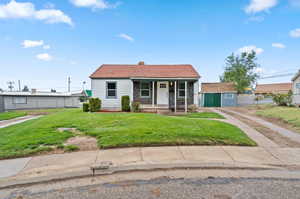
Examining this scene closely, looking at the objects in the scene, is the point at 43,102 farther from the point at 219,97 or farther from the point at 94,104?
the point at 219,97

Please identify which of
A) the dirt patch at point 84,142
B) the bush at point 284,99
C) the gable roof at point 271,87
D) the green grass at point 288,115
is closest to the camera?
the dirt patch at point 84,142

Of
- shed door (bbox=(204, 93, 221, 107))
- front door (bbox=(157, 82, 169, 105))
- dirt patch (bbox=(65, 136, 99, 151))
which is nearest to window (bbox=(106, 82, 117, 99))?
front door (bbox=(157, 82, 169, 105))

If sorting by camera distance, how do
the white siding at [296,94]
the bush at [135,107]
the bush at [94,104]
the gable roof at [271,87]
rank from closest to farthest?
1. the bush at [94,104]
2. the bush at [135,107]
3. the white siding at [296,94]
4. the gable roof at [271,87]

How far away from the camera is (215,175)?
294 centimetres

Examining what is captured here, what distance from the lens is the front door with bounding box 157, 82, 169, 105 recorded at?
13031 mm

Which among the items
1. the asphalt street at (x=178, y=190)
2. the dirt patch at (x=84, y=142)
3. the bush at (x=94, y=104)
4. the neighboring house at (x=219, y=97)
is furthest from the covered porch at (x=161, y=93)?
the asphalt street at (x=178, y=190)

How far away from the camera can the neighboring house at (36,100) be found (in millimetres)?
21688

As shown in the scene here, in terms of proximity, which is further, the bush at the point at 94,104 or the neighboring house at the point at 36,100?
the neighboring house at the point at 36,100

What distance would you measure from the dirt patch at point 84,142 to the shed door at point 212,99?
63.2 feet

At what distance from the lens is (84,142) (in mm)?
4641

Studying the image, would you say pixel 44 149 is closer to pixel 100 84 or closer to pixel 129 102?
pixel 129 102

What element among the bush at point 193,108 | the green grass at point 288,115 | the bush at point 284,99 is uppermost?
the bush at point 284,99

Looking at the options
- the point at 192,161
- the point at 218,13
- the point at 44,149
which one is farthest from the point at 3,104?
the point at 218,13

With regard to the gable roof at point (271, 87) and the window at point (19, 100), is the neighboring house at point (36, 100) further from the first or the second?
the gable roof at point (271, 87)
